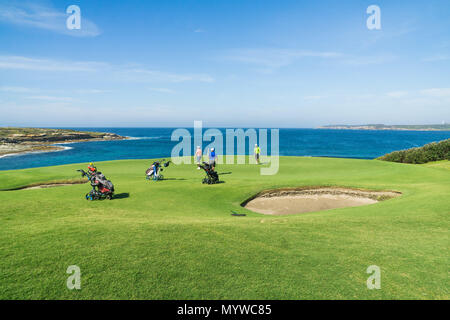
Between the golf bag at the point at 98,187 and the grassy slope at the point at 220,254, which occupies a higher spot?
the golf bag at the point at 98,187

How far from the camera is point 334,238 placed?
28.9ft

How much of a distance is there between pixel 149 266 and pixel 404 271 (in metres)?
6.52

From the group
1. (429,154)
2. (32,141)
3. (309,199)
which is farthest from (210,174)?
(32,141)

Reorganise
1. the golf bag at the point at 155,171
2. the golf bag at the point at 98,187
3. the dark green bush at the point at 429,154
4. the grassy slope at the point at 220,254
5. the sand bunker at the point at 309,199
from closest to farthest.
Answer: the grassy slope at the point at 220,254, the golf bag at the point at 98,187, the sand bunker at the point at 309,199, the golf bag at the point at 155,171, the dark green bush at the point at 429,154

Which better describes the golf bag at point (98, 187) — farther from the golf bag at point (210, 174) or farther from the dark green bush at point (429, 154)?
the dark green bush at point (429, 154)

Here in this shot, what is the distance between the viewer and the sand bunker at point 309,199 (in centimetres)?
1736

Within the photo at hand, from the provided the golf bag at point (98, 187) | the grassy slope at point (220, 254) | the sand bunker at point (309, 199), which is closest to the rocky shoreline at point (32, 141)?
the golf bag at point (98, 187)

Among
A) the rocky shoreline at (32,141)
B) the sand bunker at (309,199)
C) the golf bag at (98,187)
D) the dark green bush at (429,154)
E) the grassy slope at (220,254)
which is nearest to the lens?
the grassy slope at (220,254)

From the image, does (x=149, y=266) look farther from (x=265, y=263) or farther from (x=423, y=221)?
(x=423, y=221)

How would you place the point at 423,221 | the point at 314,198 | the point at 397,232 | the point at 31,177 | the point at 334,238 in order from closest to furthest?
the point at 334,238 < the point at 397,232 < the point at 423,221 < the point at 314,198 < the point at 31,177

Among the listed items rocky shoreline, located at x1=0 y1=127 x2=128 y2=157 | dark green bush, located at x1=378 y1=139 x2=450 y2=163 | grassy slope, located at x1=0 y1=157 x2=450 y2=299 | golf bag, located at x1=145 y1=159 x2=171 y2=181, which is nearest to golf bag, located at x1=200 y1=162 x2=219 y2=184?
golf bag, located at x1=145 y1=159 x2=171 y2=181

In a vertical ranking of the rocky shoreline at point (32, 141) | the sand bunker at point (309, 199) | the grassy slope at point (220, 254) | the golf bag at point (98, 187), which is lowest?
the sand bunker at point (309, 199)
